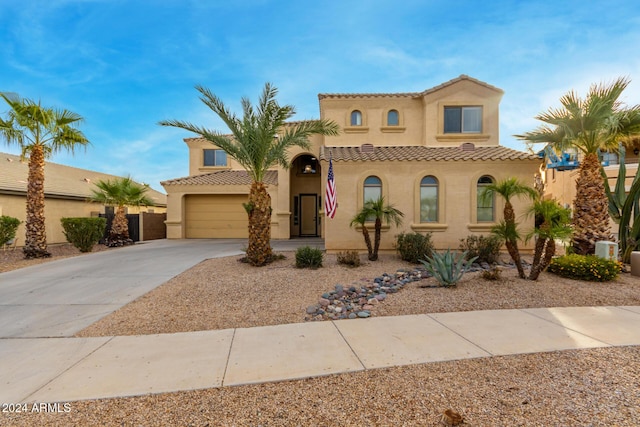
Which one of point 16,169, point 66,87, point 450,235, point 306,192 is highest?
point 66,87

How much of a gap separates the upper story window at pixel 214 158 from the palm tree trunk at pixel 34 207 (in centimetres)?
1009

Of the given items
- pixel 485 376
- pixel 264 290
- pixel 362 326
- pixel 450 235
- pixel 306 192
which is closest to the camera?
pixel 485 376

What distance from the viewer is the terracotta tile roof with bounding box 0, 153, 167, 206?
15.5m

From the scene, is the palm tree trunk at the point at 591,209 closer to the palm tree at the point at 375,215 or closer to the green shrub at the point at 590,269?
the green shrub at the point at 590,269

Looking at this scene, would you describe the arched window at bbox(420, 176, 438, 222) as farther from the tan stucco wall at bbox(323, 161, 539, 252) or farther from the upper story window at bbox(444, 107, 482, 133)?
the upper story window at bbox(444, 107, 482, 133)

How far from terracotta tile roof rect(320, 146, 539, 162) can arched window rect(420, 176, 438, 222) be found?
923 millimetres

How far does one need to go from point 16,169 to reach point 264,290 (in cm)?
2016

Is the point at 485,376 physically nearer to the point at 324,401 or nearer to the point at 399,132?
the point at 324,401

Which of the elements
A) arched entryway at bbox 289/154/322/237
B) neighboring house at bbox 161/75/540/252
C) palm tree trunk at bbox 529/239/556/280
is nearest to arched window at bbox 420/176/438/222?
neighboring house at bbox 161/75/540/252

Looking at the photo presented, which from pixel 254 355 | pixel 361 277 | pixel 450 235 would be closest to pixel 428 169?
pixel 450 235

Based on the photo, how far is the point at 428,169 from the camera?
12.3 metres

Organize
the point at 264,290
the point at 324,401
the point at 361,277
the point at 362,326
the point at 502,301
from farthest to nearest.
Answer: the point at 361,277 < the point at 264,290 < the point at 502,301 < the point at 362,326 < the point at 324,401

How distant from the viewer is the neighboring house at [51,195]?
49.2 ft

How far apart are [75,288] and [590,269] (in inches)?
522
